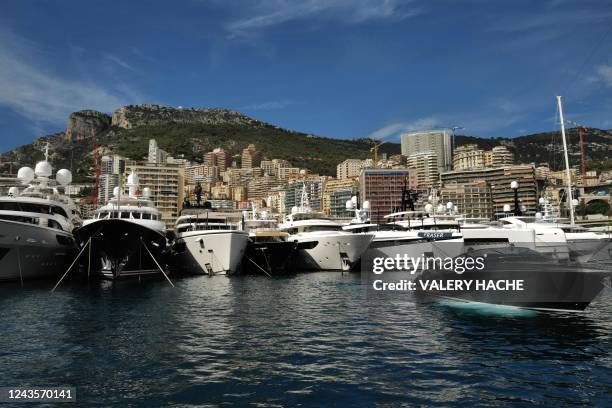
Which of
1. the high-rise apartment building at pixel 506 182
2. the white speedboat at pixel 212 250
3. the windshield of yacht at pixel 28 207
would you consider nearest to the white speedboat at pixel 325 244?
the white speedboat at pixel 212 250

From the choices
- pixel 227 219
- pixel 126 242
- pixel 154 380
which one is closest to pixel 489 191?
pixel 227 219

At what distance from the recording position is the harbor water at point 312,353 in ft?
31.4

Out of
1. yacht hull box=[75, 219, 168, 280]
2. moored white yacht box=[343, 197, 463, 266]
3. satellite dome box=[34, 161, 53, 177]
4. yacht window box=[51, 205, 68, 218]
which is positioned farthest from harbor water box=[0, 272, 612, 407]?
satellite dome box=[34, 161, 53, 177]

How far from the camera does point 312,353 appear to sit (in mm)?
12781

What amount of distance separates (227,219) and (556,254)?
1531 inches

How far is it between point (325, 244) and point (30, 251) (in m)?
26.7

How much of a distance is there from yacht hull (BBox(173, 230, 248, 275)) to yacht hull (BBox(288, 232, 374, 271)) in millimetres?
8584

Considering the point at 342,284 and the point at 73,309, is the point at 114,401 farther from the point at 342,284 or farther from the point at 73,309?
the point at 342,284

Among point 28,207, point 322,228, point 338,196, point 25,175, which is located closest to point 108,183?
point 338,196

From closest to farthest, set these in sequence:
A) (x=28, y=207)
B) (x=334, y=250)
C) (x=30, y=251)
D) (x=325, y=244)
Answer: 1. (x=30, y=251)
2. (x=28, y=207)
3. (x=334, y=250)
4. (x=325, y=244)

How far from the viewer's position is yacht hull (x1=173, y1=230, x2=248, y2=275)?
39000mm

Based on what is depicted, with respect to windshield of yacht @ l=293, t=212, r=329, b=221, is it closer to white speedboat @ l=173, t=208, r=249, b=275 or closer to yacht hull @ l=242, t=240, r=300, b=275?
yacht hull @ l=242, t=240, r=300, b=275

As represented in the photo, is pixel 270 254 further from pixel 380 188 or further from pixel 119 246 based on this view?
pixel 380 188

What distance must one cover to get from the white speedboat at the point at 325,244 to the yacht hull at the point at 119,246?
16.0 meters
